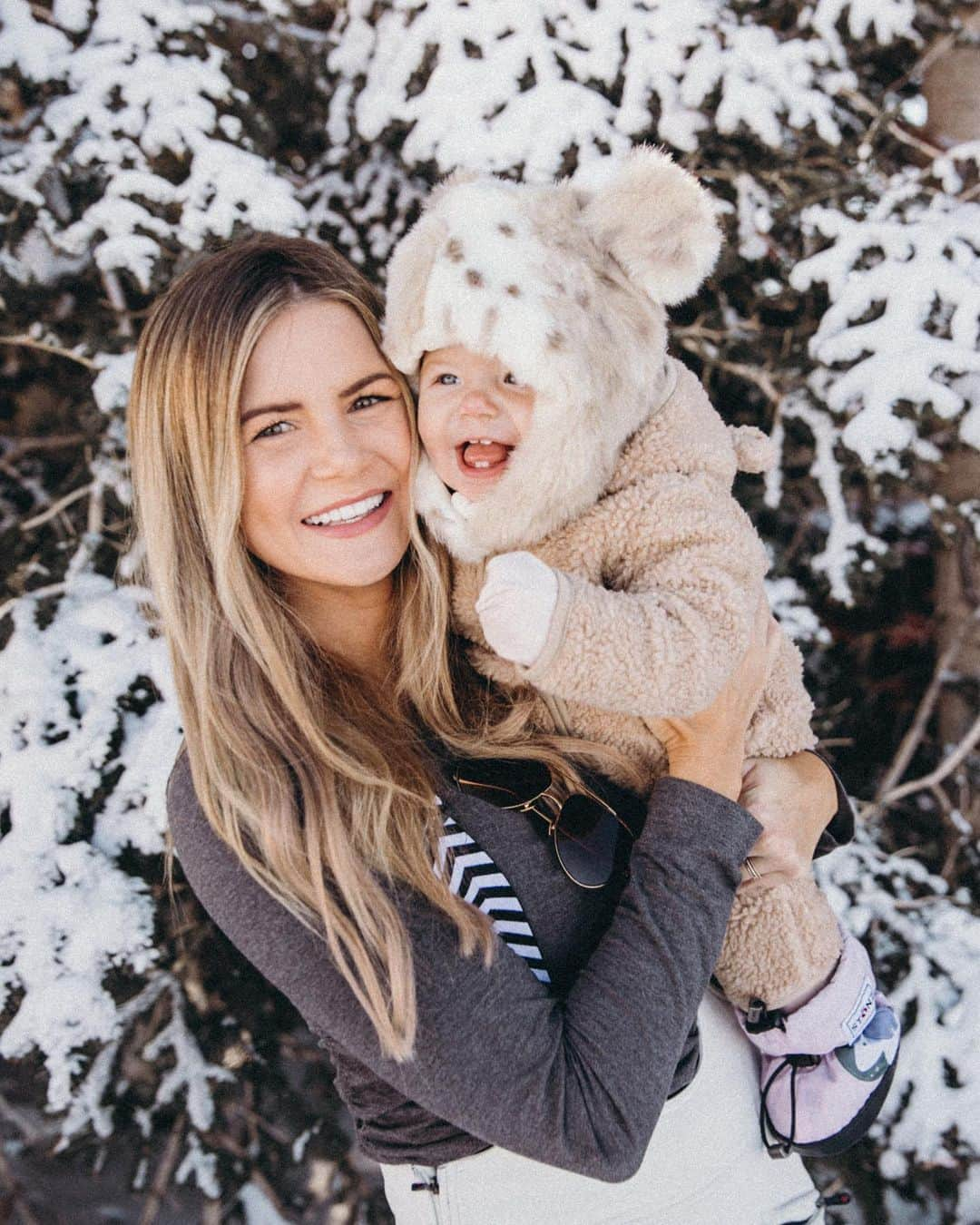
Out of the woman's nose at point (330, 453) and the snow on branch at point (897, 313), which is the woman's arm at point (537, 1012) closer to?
the woman's nose at point (330, 453)

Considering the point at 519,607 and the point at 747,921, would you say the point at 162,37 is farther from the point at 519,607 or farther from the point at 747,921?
the point at 747,921

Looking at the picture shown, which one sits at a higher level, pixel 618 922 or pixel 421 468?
pixel 421 468

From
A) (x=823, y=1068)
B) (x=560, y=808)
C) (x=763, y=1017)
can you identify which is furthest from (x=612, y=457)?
(x=823, y=1068)

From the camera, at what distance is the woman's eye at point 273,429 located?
1.62m

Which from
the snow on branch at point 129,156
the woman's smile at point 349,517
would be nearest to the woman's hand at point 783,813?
the woman's smile at point 349,517

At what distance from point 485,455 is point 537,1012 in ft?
3.03

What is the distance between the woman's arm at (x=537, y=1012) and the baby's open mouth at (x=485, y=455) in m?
0.73

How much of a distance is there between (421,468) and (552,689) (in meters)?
0.60

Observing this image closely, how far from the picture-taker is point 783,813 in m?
1.70

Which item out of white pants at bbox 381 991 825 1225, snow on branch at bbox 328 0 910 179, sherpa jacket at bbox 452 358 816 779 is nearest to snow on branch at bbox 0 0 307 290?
snow on branch at bbox 328 0 910 179

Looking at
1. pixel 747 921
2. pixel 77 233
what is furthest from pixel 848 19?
pixel 747 921

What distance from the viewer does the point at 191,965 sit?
2488mm

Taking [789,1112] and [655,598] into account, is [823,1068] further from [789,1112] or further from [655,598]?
[655,598]

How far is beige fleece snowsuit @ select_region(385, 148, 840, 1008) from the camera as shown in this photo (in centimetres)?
137
